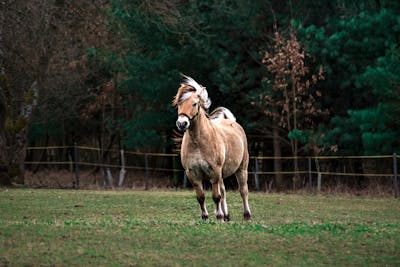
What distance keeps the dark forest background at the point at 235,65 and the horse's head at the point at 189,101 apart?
10.3 m

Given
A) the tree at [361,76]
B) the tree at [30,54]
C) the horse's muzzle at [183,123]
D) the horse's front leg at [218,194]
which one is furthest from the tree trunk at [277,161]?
the horse's muzzle at [183,123]

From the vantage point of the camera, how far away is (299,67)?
30.9 metres

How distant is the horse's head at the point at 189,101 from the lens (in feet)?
44.1

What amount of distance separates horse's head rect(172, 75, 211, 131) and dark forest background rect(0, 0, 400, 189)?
10.3 m

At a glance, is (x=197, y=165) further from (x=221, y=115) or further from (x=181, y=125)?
(x=221, y=115)

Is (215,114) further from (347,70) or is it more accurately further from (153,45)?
(153,45)

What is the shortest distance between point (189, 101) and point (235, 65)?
1899 centimetres

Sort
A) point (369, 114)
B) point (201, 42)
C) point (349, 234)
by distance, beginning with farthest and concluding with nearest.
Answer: point (201, 42), point (369, 114), point (349, 234)

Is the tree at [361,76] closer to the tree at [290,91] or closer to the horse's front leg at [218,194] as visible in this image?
the tree at [290,91]

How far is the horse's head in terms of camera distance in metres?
13.5

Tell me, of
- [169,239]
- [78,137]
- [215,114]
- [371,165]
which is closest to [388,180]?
[371,165]

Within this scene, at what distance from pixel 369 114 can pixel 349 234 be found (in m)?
16.2

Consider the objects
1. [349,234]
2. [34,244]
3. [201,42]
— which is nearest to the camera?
[34,244]

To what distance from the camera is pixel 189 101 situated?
1364 cm
